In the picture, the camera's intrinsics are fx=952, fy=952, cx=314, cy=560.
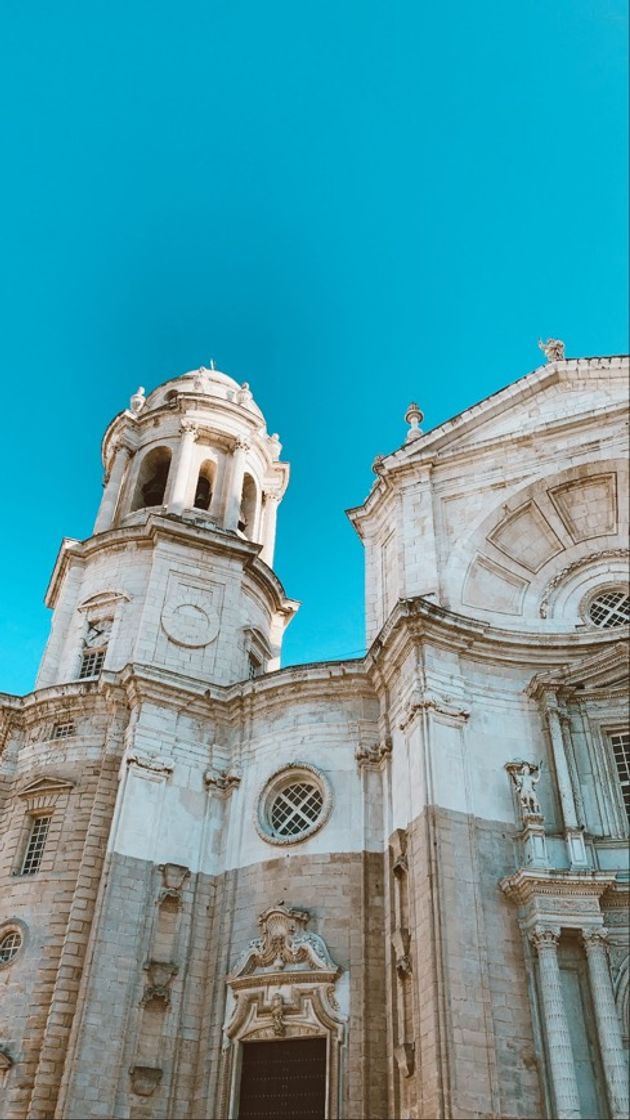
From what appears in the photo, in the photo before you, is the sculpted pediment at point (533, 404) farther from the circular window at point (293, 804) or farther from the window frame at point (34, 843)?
the window frame at point (34, 843)

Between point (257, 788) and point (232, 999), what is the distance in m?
4.94

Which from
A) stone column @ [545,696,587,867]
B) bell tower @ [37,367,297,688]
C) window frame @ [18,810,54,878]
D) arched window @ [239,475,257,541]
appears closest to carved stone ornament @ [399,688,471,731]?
stone column @ [545,696,587,867]

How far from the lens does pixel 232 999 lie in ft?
67.9

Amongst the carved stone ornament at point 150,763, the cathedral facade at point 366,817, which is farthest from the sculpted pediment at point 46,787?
the carved stone ornament at point 150,763

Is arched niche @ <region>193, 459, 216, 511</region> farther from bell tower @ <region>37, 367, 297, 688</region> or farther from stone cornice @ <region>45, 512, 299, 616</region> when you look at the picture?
stone cornice @ <region>45, 512, 299, 616</region>

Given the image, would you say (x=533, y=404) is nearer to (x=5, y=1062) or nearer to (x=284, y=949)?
(x=284, y=949)

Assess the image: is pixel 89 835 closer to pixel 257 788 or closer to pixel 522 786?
pixel 257 788

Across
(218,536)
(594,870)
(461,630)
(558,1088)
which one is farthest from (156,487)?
(558,1088)

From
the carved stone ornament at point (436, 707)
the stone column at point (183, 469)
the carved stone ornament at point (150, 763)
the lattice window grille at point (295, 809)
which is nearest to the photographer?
the carved stone ornament at point (436, 707)

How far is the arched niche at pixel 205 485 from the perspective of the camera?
34.4 meters

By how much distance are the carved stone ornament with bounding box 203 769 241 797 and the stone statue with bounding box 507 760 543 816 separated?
7343 mm

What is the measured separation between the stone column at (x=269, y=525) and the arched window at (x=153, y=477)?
3.84m

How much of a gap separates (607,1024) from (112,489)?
77.2ft

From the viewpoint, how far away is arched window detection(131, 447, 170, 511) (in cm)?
3466
